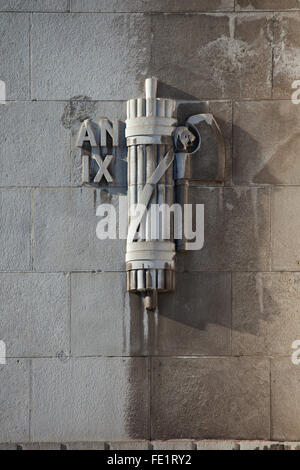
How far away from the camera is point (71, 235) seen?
36.1ft

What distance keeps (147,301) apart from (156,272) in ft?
1.15

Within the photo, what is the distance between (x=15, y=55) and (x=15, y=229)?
2.05 meters

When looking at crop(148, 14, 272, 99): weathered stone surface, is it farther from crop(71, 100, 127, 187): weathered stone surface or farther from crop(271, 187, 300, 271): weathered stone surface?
crop(271, 187, 300, 271): weathered stone surface

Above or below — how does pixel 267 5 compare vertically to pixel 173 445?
above

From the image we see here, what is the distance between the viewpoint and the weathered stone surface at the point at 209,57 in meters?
11.1

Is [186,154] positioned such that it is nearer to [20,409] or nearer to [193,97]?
[193,97]

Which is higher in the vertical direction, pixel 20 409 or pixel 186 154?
pixel 186 154

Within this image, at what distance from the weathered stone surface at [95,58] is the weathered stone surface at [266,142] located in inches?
51.7

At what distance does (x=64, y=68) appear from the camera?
1115 centimetres

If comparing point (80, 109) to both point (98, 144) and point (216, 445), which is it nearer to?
point (98, 144)

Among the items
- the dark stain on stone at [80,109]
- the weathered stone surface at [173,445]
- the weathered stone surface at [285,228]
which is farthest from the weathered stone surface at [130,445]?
the dark stain on stone at [80,109]

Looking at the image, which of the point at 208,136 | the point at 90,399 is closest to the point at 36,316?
the point at 90,399

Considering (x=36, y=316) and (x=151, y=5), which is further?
(x=151, y=5)

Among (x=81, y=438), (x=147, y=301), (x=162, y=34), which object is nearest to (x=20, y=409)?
(x=81, y=438)
